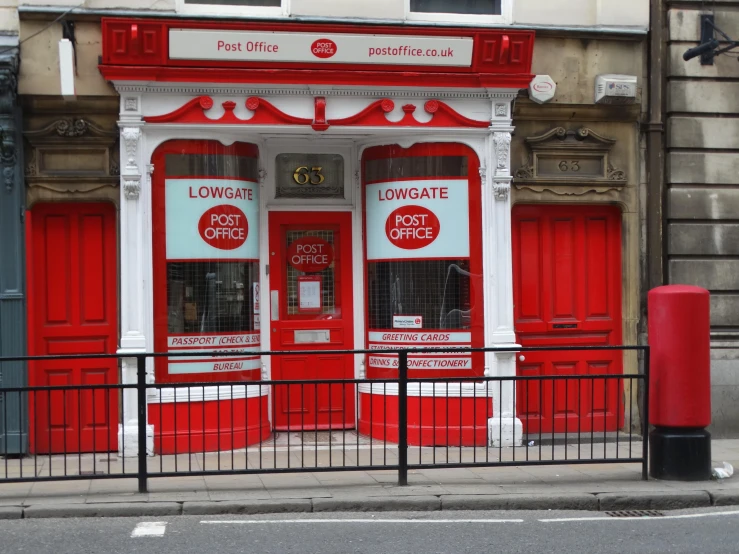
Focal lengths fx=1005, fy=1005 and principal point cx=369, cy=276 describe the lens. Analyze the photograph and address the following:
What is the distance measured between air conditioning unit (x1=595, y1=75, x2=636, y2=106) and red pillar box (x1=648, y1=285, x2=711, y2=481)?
10.2 feet

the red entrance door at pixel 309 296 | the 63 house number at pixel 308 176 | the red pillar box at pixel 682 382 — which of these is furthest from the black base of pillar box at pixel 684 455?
the 63 house number at pixel 308 176

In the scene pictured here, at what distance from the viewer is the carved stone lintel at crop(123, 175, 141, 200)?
10209 mm

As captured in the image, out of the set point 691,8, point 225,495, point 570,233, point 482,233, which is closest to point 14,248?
point 225,495

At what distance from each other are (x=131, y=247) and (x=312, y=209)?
83.2 inches

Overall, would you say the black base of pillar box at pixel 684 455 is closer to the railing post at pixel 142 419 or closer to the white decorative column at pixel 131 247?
the railing post at pixel 142 419

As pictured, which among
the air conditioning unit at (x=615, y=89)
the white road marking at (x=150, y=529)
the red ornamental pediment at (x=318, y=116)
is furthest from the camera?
the air conditioning unit at (x=615, y=89)

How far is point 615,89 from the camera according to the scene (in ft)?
36.3

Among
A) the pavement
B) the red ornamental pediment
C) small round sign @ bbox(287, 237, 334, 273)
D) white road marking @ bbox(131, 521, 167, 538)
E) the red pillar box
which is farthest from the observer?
small round sign @ bbox(287, 237, 334, 273)

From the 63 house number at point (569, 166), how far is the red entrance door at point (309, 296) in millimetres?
2470

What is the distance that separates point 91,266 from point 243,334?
175 cm

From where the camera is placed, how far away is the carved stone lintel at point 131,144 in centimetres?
1023

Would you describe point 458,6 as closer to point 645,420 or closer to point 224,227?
point 224,227

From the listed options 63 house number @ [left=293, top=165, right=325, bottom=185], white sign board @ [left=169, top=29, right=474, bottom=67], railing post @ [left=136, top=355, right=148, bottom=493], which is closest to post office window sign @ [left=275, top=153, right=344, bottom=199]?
63 house number @ [left=293, top=165, right=325, bottom=185]

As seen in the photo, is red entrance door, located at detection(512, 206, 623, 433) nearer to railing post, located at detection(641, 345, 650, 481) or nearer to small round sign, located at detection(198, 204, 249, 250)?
railing post, located at detection(641, 345, 650, 481)
